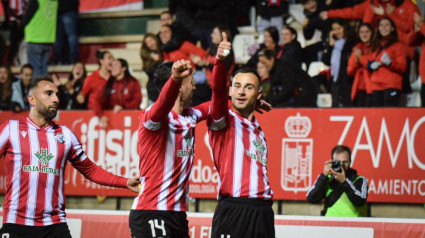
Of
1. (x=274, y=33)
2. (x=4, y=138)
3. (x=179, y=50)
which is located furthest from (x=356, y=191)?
(x=179, y=50)

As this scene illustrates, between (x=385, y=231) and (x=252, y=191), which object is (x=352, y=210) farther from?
(x=252, y=191)

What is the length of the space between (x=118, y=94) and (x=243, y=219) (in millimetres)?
5876

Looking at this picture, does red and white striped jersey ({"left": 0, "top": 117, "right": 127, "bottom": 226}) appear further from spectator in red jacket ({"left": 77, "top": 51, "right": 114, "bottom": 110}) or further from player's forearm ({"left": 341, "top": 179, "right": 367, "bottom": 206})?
spectator in red jacket ({"left": 77, "top": 51, "right": 114, "bottom": 110})

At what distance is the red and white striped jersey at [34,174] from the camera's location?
6301 millimetres

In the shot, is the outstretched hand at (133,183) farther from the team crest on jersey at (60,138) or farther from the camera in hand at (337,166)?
the camera in hand at (337,166)

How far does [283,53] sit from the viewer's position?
Answer: 11023 mm

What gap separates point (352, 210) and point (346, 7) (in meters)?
4.58

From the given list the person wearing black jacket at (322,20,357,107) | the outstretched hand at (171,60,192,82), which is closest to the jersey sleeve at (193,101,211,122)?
the outstretched hand at (171,60,192,82)

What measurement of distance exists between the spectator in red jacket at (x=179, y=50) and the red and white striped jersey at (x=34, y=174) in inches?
217

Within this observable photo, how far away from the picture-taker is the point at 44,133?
6.52m

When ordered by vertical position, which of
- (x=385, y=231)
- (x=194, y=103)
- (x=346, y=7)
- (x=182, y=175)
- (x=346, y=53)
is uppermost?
(x=346, y=7)

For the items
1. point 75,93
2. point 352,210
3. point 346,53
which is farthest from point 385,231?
point 75,93

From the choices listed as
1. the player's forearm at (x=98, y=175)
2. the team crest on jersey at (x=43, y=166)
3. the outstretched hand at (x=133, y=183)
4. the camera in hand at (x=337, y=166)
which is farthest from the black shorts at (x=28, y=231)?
the camera in hand at (x=337, y=166)

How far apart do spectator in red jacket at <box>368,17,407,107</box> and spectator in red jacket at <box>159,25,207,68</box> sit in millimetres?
2687
